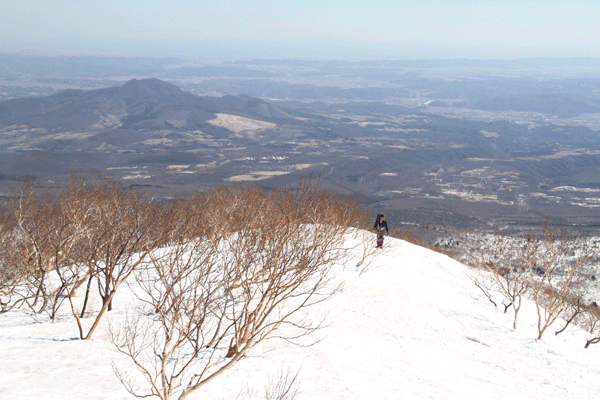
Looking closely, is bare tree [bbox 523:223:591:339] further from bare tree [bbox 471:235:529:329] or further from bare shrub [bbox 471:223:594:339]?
bare tree [bbox 471:235:529:329]

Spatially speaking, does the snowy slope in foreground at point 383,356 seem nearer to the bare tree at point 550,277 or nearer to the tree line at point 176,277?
the tree line at point 176,277

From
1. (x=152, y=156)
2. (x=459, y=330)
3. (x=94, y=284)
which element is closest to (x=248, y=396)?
(x=459, y=330)

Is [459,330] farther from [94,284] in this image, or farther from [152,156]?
[152,156]

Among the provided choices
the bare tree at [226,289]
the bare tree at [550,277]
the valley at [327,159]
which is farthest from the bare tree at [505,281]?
the valley at [327,159]

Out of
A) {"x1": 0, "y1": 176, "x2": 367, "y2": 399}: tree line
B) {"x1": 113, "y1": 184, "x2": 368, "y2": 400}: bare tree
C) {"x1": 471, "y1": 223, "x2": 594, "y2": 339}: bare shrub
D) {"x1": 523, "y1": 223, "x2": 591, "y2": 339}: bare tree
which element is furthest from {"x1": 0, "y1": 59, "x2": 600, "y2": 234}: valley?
{"x1": 0, "y1": 176, "x2": 367, "y2": 399}: tree line

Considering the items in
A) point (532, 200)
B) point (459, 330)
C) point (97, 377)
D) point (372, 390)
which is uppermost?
point (97, 377)

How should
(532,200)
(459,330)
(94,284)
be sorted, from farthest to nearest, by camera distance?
(532,200) < (94,284) < (459,330)
